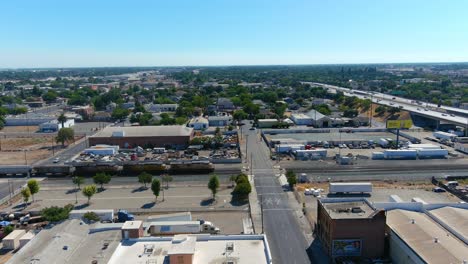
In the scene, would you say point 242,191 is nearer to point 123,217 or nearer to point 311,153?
point 123,217

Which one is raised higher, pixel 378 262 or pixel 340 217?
pixel 340 217

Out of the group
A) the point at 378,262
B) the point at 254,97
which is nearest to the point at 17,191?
the point at 378,262

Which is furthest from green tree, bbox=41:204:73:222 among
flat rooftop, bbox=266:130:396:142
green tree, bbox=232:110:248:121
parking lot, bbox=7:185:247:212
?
green tree, bbox=232:110:248:121

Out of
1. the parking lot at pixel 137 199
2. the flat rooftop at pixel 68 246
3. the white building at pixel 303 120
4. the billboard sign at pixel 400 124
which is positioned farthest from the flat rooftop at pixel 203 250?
the white building at pixel 303 120

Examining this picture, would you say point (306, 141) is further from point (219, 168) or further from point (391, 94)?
point (391, 94)

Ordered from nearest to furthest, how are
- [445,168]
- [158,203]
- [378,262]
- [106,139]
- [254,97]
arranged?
[378,262], [158,203], [445,168], [106,139], [254,97]

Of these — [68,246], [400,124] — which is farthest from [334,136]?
[68,246]
